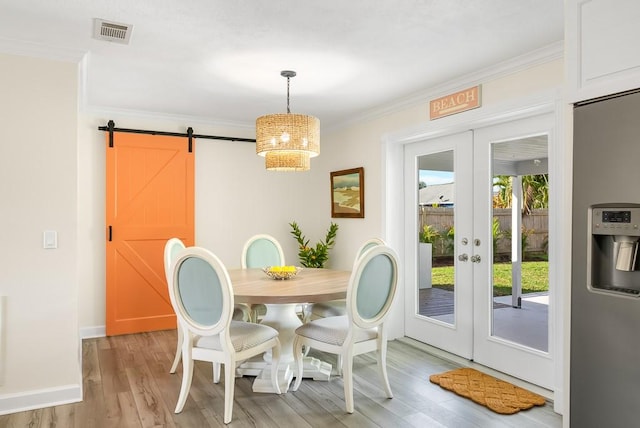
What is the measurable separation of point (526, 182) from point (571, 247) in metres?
1.58

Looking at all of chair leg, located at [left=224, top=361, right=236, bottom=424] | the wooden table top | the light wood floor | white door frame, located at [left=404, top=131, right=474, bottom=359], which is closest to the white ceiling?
white door frame, located at [left=404, top=131, right=474, bottom=359]

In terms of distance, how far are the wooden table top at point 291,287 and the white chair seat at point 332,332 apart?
23 cm

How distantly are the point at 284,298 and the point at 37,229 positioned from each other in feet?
5.66

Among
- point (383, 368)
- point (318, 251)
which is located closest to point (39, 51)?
point (383, 368)

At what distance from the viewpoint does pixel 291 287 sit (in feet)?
10.3

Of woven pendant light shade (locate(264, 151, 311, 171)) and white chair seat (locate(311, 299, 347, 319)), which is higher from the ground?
woven pendant light shade (locate(264, 151, 311, 171))

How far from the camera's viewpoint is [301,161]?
3484 millimetres

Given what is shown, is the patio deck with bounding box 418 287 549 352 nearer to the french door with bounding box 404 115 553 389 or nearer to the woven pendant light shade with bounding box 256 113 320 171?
the french door with bounding box 404 115 553 389

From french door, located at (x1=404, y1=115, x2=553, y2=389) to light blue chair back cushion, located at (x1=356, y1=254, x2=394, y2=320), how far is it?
1.12 meters

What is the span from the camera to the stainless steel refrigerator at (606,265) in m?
1.69

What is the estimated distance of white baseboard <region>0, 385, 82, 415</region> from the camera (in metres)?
2.83

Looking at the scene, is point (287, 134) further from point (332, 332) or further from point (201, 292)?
point (332, 332)

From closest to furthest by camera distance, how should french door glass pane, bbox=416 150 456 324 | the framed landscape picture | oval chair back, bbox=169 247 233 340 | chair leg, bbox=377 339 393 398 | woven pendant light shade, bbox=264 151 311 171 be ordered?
oval chair back, bbox=169 247 233 340 → chair leg, bbox=377 339 393 398 → woven pendant light shade, bbox=264 151 311 171 → french door glass pane, bbox=416 150 456 324 → the framed landscape picture

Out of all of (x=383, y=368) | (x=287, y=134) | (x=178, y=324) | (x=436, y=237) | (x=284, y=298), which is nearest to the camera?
(x=284, y=298)
